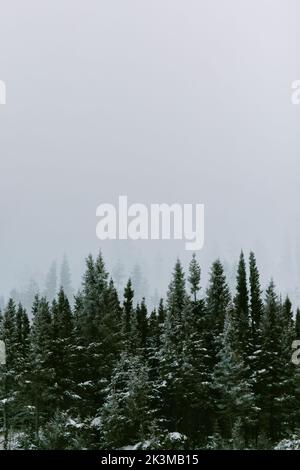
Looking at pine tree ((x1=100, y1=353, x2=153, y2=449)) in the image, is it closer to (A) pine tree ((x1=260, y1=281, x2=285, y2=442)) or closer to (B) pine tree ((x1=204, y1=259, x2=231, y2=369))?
(B) pine tree ((x1=204, y1=259, x2=231, y2=369))

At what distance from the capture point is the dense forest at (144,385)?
58.8 m

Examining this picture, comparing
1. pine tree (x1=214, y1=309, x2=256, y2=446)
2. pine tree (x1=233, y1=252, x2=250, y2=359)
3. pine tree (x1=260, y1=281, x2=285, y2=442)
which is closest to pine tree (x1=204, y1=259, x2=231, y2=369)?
pine tree (x1=233, y1=252, x2=250, y2=359)

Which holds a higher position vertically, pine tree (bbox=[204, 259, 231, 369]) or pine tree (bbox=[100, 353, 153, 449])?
pine tree (bbox=[204, 259, 231, 369])

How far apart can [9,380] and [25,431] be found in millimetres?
5519

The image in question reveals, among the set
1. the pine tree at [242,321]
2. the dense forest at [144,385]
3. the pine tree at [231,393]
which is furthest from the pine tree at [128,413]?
the pine tree at [242,321]

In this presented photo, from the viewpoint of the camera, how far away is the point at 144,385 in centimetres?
5931

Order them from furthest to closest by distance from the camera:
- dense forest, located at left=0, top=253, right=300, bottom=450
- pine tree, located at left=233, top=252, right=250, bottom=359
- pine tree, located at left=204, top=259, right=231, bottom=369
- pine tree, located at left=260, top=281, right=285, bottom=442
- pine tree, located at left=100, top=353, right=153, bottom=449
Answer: pine tree, located at left=204, top=259, right=231, bottom=369 < pine tree, located at left=233, top=252, right=250, bottom=359 < pine tree, located at left=260, top=281, right=285, bottom=442 < dense forest, located at left=0, top=253, right=300, bottom=450 < pine tree, located at left=100, top=353, right=153, bottom=449

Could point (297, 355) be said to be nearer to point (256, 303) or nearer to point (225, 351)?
point (225, 351)

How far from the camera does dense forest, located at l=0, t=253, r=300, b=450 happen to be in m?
58.8

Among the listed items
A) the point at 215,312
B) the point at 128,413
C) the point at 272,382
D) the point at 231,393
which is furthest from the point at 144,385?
the point at 215,312

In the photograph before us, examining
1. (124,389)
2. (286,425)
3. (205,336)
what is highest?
(205,336)
